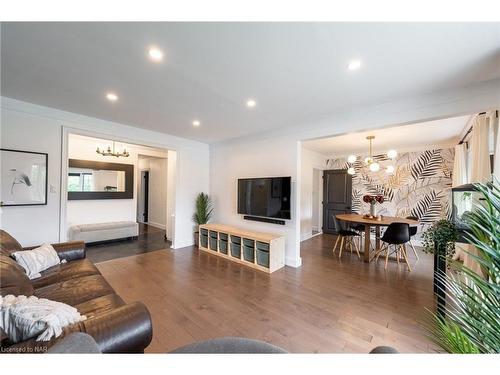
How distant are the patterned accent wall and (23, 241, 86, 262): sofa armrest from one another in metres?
6.23

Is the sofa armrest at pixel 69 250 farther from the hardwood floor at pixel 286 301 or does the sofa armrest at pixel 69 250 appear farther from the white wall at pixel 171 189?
the white wall at pixel 171 189

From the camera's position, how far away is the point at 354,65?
1852 mm

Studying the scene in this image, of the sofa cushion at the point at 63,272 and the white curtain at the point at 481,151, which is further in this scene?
the white curtain at the point at 481,151

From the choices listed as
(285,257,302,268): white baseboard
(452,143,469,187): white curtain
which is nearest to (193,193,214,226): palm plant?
(285,257,302,268): white baseboard

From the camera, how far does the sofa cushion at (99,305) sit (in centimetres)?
147

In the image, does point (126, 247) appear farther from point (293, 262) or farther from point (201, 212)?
point (293, 262)

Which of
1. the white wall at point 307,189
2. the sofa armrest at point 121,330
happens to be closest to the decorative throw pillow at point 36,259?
the sofa armrest at point 121,330

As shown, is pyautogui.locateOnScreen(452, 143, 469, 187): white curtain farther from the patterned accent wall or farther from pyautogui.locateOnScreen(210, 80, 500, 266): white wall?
pyautogui.locateOnScreen(210, 80, 500, 266): white wall

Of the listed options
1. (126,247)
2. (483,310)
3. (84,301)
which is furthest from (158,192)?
(483,310)

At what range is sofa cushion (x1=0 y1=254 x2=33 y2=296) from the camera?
123 centimetres

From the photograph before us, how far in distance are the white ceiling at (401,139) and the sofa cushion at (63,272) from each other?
4.04 m

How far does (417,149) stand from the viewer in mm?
4992

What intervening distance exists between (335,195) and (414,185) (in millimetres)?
1903
